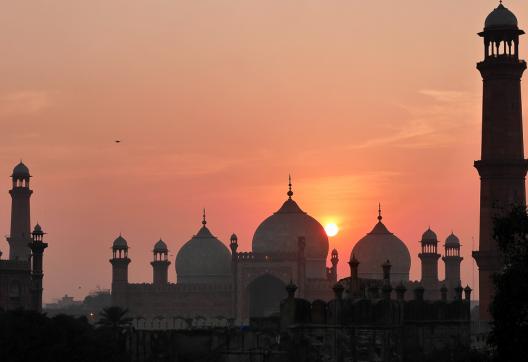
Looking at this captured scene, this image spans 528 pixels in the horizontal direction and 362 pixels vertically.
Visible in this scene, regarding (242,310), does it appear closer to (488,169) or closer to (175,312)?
(175,312)

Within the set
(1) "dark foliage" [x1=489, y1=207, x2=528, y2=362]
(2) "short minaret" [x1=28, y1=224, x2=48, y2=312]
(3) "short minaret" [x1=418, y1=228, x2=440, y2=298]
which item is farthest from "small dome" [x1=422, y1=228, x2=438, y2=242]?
(1) "dark foliage" [x1=489, y1=207, x2=528, y2=362]

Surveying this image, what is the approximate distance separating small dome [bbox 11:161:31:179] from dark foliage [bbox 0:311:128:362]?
62.5 meters

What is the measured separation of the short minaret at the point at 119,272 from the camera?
4909 inches

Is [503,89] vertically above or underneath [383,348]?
above

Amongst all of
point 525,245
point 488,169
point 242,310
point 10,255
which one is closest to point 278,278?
point 242,310

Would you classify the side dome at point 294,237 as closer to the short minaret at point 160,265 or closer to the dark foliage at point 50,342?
the short minaret at point 160,265

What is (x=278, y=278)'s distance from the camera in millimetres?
116875

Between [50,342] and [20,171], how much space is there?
223 feet

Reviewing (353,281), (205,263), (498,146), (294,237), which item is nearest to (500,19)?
(498,146)

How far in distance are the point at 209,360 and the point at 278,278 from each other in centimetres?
5676

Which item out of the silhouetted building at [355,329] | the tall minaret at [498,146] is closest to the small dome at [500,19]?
the tall minaret at [498,146]

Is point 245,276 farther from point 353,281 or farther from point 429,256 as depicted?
point 353,281

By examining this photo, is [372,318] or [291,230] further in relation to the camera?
[291,230]

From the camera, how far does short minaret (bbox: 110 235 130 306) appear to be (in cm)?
12469
